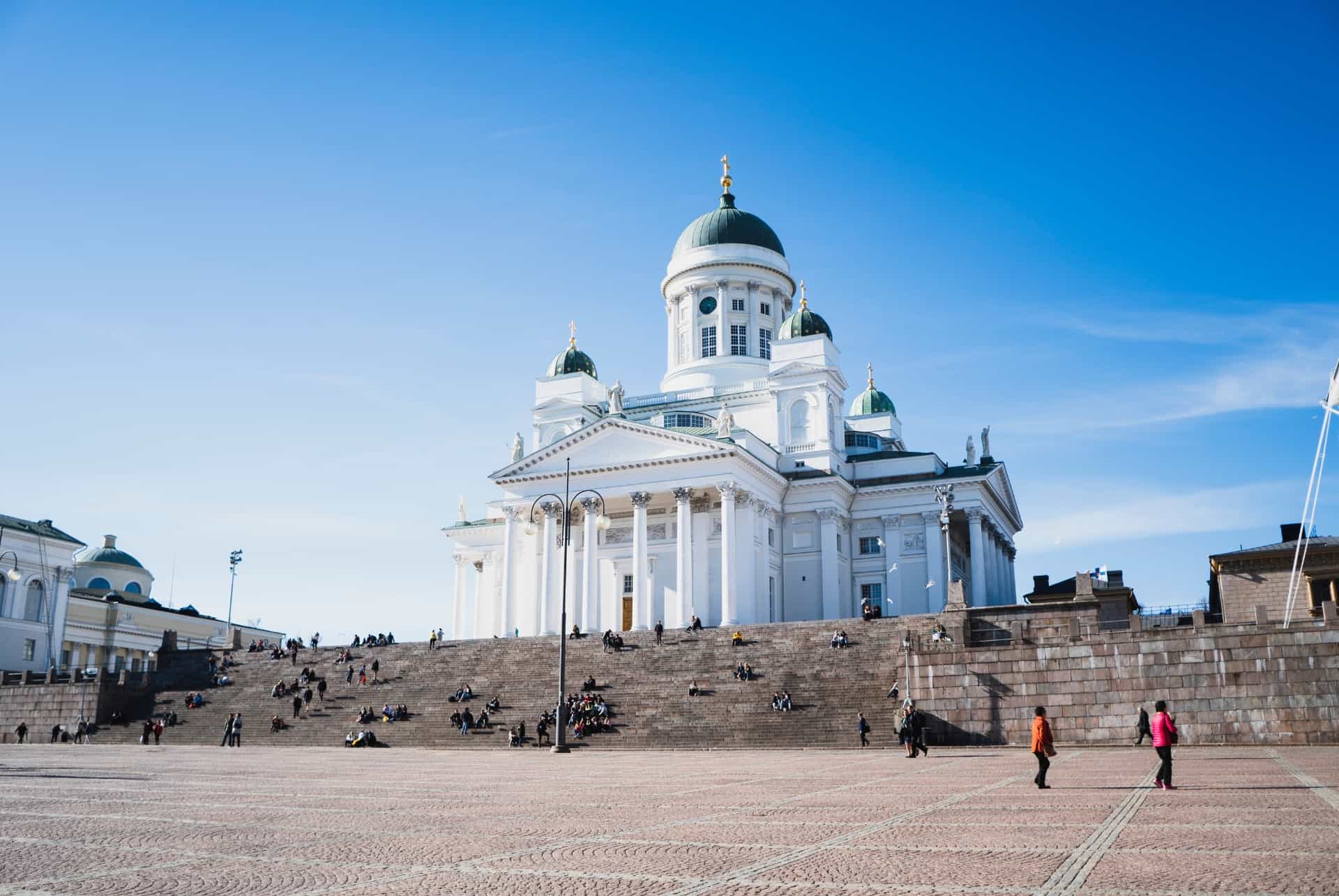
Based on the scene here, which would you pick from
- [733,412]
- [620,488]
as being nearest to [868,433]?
[733,412]

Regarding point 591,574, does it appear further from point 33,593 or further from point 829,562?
point 33,593

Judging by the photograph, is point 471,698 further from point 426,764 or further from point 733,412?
point 733,412

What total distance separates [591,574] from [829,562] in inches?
522

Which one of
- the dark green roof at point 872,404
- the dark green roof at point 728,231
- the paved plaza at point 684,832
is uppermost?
the dark green roof at point 728,231

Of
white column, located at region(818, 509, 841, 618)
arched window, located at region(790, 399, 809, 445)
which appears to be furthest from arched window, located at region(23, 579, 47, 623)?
white column, located at region(818, 509, 841, 618)

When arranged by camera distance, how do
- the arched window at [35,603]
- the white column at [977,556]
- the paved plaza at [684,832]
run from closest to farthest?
the paved plaza at [684,832]
the white column at [977,556]
the arched window at [35,603]

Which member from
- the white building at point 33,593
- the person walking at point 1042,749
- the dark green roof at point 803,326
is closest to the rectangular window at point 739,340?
the dark green roof at point 803,326

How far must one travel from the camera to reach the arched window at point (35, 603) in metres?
73.4

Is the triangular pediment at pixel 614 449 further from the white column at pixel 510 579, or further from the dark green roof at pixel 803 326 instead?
the dark green roof at pixel 803 326

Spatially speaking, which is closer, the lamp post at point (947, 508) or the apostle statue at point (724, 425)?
→ the apostle statue at point (724, 425)

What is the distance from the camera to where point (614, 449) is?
61906mm

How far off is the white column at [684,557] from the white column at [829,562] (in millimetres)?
8049

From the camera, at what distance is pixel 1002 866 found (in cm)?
1029

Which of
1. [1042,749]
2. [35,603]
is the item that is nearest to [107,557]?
[35,603]
